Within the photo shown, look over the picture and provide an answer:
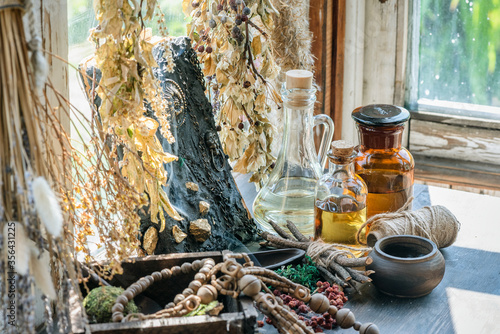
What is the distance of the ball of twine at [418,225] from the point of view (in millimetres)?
1090

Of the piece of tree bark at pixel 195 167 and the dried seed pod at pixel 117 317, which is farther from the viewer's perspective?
the piece of tree bark at pixel 195 167

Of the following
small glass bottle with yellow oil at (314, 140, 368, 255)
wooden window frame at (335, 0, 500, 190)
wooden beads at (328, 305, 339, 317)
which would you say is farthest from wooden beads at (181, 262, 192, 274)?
wooden window frame at (335, 0, 500, 190)

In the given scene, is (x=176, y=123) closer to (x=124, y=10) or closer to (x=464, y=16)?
(x=124, y=10)

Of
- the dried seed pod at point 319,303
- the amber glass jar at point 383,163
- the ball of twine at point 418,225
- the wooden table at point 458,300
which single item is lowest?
the wooden table at point 458,300

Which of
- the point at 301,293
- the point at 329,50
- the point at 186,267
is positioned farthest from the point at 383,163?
the point at 329,50

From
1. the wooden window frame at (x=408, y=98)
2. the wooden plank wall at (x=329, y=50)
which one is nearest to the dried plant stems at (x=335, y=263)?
the wooden plank wall at (x=329, y=50)

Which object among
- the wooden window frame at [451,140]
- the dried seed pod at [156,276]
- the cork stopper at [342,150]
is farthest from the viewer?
the wooden window frame at [451,140]

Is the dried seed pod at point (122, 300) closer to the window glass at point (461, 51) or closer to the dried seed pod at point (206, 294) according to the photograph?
the dried seed pod at point (206, 294)

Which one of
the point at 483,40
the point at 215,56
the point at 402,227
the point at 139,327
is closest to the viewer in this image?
the point at 139,327

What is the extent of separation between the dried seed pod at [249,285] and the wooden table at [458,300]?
15 cm

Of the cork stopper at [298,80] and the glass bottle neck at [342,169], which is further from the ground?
the cork stopper at [298,80]

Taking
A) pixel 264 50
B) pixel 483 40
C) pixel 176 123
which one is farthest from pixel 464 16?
pixel 176 123

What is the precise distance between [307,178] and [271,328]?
0.35m

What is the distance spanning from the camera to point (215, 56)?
1199mm
